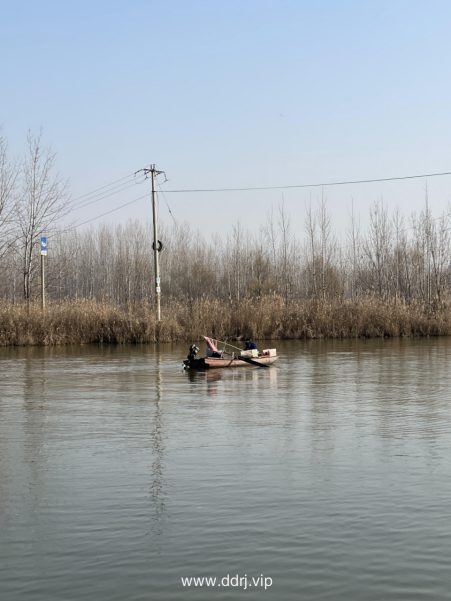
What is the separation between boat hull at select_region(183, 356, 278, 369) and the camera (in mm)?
19672

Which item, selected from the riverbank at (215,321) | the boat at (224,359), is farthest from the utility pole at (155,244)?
the boat at (224,359)

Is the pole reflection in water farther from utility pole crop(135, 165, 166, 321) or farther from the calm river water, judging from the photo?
utility pole crop(135, 165, 166, 321)

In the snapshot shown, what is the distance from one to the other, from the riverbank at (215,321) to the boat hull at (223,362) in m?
10.4

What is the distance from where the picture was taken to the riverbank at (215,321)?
30.6 m

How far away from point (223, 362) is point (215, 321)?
1137cm

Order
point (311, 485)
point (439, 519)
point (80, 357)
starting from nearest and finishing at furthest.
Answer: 1. point (439, 519)
2. point (311, 485)
3. point (80, 357)

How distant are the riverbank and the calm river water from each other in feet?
50.2

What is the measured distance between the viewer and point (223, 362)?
66.5ft

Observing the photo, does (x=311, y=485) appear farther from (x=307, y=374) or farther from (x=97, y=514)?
(x=307, y=374)

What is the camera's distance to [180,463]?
29.2ft

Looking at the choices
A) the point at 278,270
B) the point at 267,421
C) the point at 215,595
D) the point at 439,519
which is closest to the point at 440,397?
the point at 267,421

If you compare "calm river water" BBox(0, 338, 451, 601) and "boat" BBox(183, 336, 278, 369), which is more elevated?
"boat" BBox(183, 336, 278, 369)

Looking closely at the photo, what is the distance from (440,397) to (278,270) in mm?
42096

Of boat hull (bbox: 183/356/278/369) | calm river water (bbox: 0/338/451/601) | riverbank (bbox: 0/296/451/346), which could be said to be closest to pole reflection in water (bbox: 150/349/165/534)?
calm river water (bbox: 0/338/451/601)
